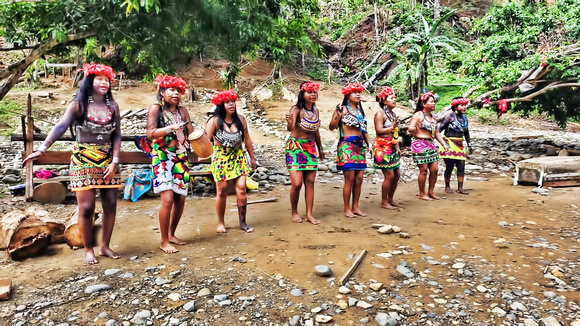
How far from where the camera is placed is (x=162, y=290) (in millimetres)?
3160

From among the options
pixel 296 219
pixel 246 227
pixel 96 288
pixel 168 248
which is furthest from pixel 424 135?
pixel 96 288

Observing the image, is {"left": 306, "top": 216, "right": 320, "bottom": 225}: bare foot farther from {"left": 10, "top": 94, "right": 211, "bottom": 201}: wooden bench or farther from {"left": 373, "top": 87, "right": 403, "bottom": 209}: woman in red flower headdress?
{"left": 10, "top": 94, "right": 211, "bottom": 201}: wooden bench

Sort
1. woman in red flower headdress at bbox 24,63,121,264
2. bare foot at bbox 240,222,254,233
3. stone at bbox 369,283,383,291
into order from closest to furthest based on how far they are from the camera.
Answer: stone at bbox 369,283,383,291 → woman in red flower headdress at bbox 24,63,121,264 → bare foot at bbox 240,222,254,233

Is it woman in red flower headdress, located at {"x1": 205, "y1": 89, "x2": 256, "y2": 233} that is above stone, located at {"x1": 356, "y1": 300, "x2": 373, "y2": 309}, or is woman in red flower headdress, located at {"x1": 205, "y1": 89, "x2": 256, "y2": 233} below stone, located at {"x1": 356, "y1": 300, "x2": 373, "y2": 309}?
above

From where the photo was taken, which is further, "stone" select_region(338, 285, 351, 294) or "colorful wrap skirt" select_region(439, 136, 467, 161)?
"colorful wrap skirt" select_region(439, 136, 467, 161)

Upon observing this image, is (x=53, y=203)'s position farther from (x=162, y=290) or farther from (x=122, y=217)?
(x=162, y=290)

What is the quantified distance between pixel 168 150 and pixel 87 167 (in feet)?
2.49

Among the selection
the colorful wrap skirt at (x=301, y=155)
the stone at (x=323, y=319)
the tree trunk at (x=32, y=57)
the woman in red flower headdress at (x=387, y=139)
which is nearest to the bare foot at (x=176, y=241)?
the colorful wrap skirt at (x=301, y=155)

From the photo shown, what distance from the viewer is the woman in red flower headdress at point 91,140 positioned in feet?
11.7

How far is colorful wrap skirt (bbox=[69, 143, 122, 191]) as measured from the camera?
3.62 meters

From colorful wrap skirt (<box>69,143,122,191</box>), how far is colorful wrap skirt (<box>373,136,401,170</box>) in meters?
3.55

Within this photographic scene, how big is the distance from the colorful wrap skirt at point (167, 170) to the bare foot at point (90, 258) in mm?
797

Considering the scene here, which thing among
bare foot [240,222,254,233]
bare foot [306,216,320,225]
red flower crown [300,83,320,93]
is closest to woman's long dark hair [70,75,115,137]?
bare foot [240,222,254,233]

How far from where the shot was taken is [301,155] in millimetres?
5008
